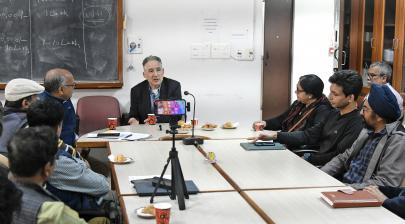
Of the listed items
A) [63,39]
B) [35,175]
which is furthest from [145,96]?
[35,175]

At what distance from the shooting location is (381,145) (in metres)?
3.13

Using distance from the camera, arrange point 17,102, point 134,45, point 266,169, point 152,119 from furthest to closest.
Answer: point 134,45, point 152,119, point 17,102, point 266,169

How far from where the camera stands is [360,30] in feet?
19.6

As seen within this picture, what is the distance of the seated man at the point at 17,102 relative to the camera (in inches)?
128

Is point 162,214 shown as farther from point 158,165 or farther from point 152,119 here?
point 152,119

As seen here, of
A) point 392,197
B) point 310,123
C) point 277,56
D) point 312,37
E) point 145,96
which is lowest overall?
point 392,197

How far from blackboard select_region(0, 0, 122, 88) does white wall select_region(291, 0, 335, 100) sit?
2626 millimetres

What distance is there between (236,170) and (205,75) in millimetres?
2976

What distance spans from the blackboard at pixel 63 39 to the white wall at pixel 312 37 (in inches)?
103

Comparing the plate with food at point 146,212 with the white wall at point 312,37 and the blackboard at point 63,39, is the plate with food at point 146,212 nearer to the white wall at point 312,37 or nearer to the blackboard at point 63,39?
the blackboard at point 63,39

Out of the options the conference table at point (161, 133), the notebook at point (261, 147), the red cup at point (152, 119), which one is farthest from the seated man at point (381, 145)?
the red cup at point (152, 119)

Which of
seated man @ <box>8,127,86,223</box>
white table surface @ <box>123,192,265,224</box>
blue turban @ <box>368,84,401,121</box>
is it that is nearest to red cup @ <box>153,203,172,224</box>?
white table surface @ <box>123,192,265,224</box>

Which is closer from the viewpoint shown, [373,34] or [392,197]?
[392,197]

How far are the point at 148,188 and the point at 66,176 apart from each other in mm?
413
